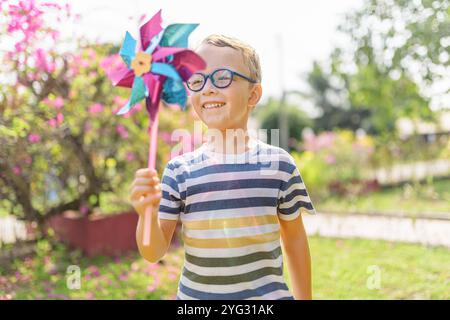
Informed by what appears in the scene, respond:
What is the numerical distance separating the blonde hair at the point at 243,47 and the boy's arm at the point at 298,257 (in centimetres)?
50

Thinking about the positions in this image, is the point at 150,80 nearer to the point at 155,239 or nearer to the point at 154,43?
the point at 154,43

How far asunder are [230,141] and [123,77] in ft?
1.30

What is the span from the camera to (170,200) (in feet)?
5.08

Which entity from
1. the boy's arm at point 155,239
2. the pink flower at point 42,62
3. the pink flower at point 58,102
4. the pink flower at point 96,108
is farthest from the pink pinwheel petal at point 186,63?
the pink flower at point 96,108

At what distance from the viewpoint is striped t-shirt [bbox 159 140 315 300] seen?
4.85ft

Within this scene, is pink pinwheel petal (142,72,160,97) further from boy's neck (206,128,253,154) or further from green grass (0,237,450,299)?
green grass (0,237,450,299)

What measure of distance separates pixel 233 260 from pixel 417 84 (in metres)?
4.36

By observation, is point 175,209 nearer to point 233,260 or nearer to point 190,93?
point 233,260

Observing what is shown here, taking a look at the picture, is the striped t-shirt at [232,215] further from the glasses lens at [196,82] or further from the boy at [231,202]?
the glasses lens at [196,82]

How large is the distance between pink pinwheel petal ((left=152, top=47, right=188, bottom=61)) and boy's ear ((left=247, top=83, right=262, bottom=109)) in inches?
14.5

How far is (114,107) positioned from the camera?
567cm

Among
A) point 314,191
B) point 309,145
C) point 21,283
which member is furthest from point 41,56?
point 309,145

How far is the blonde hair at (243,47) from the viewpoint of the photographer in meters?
1.59

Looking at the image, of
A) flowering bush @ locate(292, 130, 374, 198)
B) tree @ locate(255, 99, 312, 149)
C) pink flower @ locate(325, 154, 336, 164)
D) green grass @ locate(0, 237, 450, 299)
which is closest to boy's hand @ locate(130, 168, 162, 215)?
green grass @ locate(0, 237, 450, 299)
